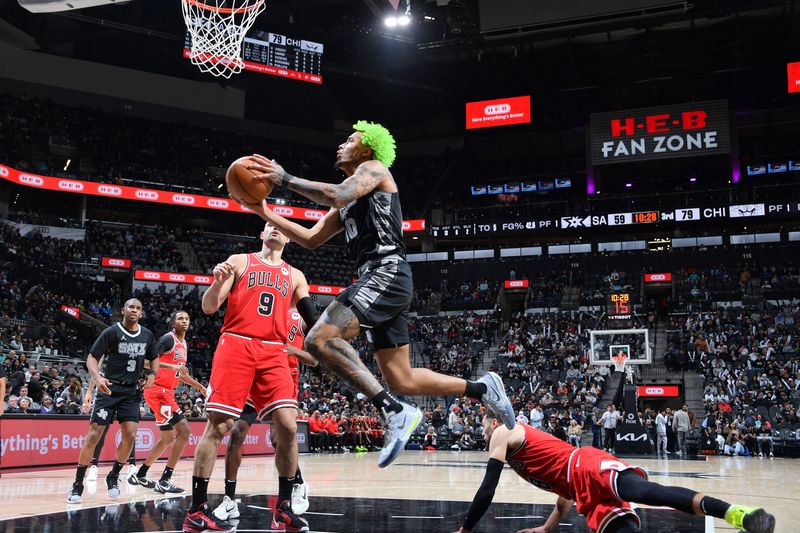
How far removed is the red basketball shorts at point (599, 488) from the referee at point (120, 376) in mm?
5624

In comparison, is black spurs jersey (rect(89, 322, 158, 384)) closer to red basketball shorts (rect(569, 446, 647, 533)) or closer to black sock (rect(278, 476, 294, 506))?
black sock (rect(278, 476, 294, 506))

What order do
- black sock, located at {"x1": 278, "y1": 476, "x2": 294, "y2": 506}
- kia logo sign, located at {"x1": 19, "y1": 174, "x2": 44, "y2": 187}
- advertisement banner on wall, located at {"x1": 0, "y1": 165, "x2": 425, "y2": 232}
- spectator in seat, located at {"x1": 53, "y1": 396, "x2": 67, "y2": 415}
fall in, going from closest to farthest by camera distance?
black sock, located at {"x1": 278, "y1": 476, "x2": 294, "y2": 506}
spectator in seat, located at {"x1": 53, "y1": 396, "x2": 67, "y2": 415}
kia logo sign, located at {"x1": 19, "y1": 174, "x2": 44, "y2": 187}
advertisement banner on wall, located at {"x1": 0, "y1": 165, "x2": 425, "y2": 232}

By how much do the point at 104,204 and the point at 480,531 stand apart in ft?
114

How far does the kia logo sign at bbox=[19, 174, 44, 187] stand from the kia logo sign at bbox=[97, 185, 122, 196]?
2.46m

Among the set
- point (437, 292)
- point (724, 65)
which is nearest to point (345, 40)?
point (437, 292)

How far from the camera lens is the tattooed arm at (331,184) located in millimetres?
4574

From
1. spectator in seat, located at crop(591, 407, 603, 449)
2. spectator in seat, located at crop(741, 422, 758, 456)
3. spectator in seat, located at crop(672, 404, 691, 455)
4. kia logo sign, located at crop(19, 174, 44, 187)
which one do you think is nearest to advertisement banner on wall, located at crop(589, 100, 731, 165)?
spectator in seat, located at crop(741, 422, 758, 456)

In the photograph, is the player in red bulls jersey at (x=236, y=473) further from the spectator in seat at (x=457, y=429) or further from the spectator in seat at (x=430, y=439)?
the spectator in seat at (x=457, y=429)

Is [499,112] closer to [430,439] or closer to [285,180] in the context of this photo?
[430,439]

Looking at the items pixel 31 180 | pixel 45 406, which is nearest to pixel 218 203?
pixel 31 180

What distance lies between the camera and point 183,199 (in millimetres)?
35219

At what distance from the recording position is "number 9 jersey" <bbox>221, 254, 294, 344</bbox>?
5.96 m

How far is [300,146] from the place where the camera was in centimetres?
4050

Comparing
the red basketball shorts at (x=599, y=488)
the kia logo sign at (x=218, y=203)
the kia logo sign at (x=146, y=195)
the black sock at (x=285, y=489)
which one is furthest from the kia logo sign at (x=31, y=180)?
the red basketball shorts at (x=599, y=488)
